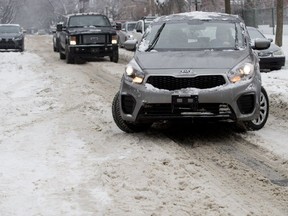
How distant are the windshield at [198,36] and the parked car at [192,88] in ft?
0.22

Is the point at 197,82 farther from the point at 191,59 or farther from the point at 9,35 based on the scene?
the point at 9,35

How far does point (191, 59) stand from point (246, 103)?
0.95m

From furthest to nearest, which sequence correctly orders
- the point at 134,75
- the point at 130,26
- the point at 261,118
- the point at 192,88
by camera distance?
1. the point at 130,26
2. the point at 261,118
3. the point at 134,75
4. the point at 192,88

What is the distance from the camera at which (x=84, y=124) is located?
8703 millimetres

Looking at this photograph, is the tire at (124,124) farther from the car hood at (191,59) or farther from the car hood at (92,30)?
the car hood at (92,30)

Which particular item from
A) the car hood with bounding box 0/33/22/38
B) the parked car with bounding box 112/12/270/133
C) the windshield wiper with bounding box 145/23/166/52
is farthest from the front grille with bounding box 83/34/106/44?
the parked car with bounding box 112/12/270/133

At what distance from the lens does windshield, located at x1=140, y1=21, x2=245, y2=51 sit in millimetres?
8305

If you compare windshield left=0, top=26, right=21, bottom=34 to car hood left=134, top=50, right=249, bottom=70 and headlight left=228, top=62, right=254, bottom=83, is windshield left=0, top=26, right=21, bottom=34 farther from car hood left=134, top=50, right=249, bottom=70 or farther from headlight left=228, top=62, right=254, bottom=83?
headlight left=228, top=62, right=254, bottom=83

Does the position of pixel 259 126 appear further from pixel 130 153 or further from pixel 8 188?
pixel 8 188

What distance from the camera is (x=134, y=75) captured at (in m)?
7.48

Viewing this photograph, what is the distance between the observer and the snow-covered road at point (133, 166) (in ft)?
16.1

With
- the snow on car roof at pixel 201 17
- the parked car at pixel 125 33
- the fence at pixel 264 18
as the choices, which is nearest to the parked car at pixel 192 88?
the snow on car roof at pixel 201 17

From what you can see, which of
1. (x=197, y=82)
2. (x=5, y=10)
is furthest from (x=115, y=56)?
(x=5, y=10)

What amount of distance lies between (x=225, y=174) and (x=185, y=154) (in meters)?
0.86
